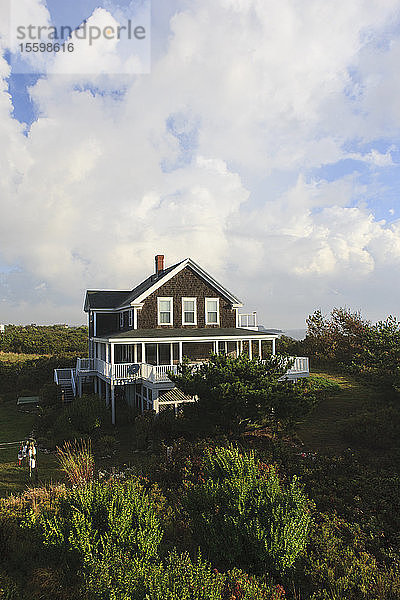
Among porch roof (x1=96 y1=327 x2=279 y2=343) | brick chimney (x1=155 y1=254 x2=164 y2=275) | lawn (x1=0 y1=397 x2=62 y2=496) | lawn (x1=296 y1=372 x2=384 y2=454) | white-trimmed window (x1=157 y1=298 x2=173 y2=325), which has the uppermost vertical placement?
brick chimney (x1=155 y1=254 x2=164 y2=275)

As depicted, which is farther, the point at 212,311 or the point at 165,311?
the point at 212,311

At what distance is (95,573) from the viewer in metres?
6.70

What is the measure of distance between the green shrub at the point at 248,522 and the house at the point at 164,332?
1327cm

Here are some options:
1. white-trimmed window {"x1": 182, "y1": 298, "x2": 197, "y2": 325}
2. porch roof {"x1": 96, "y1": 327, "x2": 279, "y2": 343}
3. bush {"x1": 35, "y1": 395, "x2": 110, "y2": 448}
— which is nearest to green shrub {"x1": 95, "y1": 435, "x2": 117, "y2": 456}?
bush {"x1": 35, "y1": 395, "x2": 110, "y2": 448}

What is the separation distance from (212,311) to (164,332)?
14.5ft

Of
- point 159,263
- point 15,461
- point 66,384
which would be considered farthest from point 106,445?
point 159,263

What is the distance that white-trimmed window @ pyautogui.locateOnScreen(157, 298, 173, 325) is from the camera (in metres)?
26.6

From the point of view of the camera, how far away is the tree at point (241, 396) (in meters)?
14.9

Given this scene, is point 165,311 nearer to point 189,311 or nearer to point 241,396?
point 189,311

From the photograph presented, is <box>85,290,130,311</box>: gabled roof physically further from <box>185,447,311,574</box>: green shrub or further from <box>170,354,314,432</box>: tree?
<box>185,447,311,574</box>: green shrub

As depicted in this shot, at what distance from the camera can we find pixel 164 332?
24.9 metres

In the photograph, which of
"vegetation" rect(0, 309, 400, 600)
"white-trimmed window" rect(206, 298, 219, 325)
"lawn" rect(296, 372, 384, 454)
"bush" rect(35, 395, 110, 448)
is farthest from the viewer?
"white-trimmed window" rect(206, 298, 219, 325)

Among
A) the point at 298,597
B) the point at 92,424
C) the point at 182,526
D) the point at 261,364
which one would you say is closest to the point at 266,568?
the point at 298,597

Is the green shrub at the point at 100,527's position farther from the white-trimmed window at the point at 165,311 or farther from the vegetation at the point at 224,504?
the white-trimmed window at the point at 165,311
